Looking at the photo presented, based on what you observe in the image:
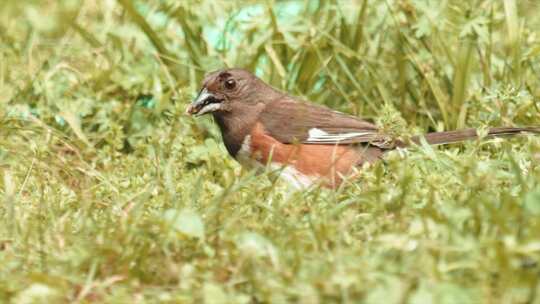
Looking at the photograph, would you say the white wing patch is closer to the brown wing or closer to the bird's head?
the brown wing

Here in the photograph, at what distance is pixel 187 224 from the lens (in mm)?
4027

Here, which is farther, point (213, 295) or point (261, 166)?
point (261, 166)

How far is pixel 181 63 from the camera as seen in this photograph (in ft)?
23.7

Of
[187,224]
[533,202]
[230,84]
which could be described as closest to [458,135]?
[230,84]

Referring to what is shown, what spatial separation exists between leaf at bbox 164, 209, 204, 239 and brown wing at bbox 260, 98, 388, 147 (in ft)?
6.97

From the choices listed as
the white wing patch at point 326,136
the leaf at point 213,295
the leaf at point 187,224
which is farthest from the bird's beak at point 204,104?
the leaf at point 213,295

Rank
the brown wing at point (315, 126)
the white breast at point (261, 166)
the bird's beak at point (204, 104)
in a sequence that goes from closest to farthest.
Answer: the white breast at point (261, 166) → the brown wing at point (315, 126) → the bird's beak at point (204, 104)

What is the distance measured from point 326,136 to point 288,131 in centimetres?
20

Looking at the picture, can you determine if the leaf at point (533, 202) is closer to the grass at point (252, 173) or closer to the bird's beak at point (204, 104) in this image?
the grass at point (252, 173)

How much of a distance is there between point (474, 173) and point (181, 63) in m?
3.21

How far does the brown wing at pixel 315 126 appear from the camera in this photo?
6191mm

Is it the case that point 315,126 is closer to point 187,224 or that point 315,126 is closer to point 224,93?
point 224,93

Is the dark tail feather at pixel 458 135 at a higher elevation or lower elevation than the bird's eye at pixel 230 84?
lower

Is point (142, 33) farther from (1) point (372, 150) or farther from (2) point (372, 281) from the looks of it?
(2) point (372, 281)
